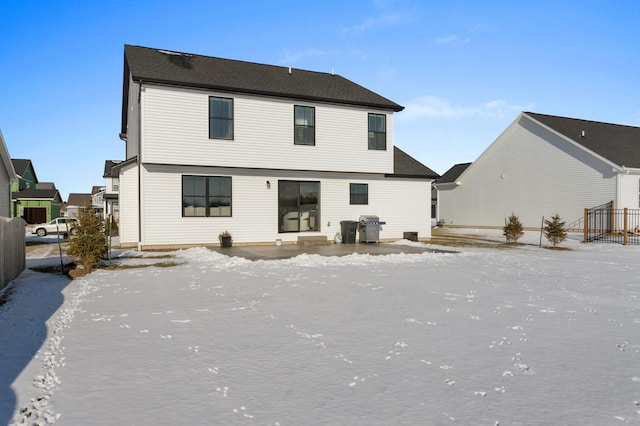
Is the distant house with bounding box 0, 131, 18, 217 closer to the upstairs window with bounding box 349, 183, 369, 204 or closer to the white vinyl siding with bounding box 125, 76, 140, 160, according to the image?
the white vinyl siding with bounding box 125, 76, 140, 160

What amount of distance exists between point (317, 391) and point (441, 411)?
113cm

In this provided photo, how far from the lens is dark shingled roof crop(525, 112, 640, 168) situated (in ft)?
89.5

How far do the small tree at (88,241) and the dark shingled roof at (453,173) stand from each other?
33.5m

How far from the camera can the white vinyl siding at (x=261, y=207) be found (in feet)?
54.5

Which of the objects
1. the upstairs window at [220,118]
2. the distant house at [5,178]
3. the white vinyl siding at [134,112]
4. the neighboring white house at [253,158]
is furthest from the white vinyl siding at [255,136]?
the distant house at [5,178]

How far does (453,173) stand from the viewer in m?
42.6

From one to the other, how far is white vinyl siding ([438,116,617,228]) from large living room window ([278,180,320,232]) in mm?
19495

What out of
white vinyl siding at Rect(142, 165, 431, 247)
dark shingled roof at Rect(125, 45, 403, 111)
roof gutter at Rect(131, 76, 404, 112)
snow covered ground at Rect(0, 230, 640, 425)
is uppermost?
dark shingled roof at Rect(125, 45, 403, 111)

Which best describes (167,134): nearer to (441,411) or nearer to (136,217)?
(136,217)

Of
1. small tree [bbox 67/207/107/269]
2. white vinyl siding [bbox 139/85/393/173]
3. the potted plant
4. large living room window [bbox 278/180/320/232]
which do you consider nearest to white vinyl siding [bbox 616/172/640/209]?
white vinyl siding [bbox 139/85/393/173]

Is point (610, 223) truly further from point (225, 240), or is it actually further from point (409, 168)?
point (225, 240)

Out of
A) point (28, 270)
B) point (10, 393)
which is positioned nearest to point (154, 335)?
point (10, 393)

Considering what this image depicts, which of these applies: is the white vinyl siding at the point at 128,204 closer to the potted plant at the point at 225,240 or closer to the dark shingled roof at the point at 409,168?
the potted plant at the point at 225,240

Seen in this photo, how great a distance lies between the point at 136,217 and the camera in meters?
17.3
